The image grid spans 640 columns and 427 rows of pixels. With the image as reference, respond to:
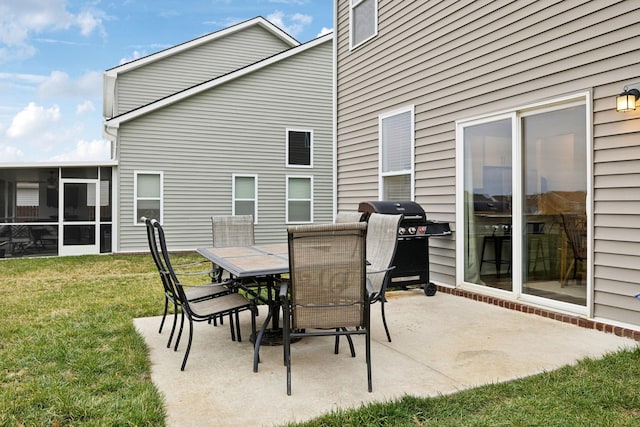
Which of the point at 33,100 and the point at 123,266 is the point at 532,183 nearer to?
the point at 123,266

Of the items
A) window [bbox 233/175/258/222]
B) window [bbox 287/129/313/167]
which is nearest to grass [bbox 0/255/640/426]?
window [bbox 233/175/258/222]

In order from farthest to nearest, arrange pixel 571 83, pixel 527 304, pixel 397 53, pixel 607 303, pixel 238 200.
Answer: pixel 238 200
pixel 397 53
pixel 527 304
pixel 571 83
pixel 607 303

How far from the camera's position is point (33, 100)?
83.3 feet

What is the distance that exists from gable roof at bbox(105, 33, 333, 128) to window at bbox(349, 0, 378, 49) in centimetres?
529

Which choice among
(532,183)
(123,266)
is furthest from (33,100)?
(532,183)

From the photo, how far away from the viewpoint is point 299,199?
13609mm

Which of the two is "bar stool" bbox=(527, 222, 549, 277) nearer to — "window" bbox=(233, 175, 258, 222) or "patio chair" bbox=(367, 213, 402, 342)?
"patio chair" bbox=(367, 213, 402, 342)

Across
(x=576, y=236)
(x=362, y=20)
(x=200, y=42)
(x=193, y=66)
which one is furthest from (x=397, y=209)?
(x=200, y=42)

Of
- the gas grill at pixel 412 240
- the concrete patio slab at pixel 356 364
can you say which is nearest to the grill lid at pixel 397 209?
the gas grill at pixel 412 240

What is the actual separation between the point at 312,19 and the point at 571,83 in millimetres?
21401

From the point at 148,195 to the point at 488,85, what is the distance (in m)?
9.50

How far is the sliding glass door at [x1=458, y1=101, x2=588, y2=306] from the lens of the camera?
4488mm

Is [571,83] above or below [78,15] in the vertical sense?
below

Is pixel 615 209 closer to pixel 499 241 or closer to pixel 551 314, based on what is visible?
pixel 551 314
